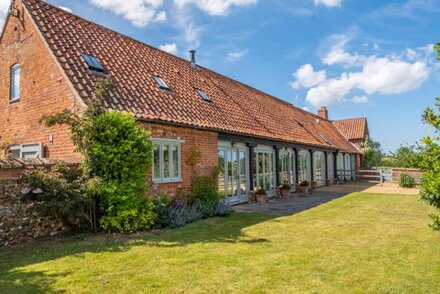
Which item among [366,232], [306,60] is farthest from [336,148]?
[366,232]

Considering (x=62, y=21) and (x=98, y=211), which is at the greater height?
(x=62, y=21)

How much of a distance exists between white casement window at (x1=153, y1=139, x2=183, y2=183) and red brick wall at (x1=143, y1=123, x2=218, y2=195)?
16cm

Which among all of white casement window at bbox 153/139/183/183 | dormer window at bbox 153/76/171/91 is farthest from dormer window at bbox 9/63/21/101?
white casement window at bbox 153/139/183/183

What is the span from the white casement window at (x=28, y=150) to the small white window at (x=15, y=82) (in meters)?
1.81

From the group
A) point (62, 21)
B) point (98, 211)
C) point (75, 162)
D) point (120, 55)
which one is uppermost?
point (62, 21)

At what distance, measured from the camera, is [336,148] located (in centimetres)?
2745

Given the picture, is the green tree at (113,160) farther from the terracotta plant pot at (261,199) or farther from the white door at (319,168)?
the white door at (319,168)

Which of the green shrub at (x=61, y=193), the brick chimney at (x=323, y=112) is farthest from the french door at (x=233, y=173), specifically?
the brick chimney at (x=323, y=112)

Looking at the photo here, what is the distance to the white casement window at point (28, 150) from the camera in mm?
10656

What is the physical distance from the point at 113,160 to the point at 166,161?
2887 mm

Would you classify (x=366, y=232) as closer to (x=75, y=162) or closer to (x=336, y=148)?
(x=75, y=162)

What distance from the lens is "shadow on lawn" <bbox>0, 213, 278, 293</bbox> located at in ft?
17.0

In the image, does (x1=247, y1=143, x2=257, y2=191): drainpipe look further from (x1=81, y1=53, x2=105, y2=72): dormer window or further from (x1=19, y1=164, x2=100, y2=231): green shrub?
(x1=19, y1=164, x2=100, y2=231): green shrub

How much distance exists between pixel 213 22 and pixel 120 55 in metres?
3.92
